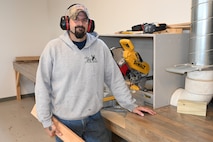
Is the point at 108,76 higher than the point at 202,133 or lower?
higher

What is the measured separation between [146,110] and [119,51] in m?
0.70

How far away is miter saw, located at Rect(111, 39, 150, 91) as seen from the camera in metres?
1.70

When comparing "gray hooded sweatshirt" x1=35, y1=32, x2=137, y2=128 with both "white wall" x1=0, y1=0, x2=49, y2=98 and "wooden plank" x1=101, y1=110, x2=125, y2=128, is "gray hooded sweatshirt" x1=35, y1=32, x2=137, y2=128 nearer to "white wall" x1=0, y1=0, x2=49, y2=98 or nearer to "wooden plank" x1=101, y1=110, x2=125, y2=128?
"wooden plank" x1=101, y1=110, x2=125, y2=128

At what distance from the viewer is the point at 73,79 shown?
1.35 metres

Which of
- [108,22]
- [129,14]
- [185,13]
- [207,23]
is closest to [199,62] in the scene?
[207,23]

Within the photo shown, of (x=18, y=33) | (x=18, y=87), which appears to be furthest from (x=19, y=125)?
(x=18, y=33)

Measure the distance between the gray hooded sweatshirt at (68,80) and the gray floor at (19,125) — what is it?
1445 millimetres

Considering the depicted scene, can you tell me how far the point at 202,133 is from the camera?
1142 mm

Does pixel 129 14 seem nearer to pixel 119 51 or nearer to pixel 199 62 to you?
pixel 119 51

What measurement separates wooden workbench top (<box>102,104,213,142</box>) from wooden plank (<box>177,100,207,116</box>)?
3cm

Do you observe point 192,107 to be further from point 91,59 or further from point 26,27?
point 26,27

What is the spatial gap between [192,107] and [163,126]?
0.94 ft

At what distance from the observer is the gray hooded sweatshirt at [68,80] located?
133 cm

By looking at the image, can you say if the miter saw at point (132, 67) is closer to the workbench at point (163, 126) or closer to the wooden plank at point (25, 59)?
the workbench at point (163, 126)
